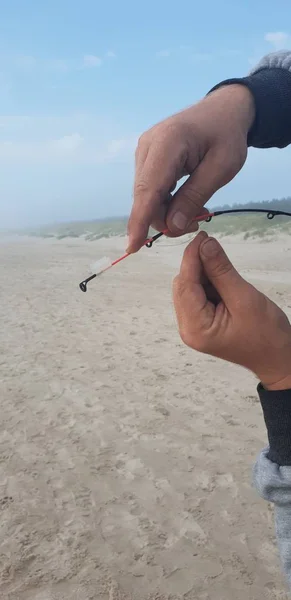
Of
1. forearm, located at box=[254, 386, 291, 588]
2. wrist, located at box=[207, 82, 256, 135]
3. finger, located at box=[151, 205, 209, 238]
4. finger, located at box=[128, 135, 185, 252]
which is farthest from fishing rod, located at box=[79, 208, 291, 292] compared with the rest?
forearm, located at box=[254, 386, 291, 588]

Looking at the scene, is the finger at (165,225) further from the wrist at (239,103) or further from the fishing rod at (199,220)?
the wrist at (239,103)

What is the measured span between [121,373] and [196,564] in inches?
116

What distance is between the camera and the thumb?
1.30 m

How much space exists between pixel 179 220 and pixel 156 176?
15cm

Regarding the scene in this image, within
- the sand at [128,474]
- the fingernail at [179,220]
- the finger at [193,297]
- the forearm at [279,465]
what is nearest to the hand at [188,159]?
the fingernail at [179,220]

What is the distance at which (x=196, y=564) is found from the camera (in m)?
2.67

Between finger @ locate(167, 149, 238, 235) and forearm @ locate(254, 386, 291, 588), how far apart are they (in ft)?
1.74

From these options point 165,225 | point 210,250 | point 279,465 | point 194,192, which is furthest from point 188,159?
point 279,465

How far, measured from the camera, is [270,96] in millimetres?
1723

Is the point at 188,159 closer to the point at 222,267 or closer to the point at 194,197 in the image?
the point at 194,197

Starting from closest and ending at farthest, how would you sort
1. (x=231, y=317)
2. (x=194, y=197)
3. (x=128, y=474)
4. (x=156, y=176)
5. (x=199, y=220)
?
1. (x=231, y=317)
2. (x=156, y=176)
3. (x=194, y=197)
4. (x=199, y=220)
5. (x=128, y=474)

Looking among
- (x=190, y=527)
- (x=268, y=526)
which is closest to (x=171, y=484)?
(x=190, y=527)

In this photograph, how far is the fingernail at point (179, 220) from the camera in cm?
153

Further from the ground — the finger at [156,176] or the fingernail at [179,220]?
the finger at [156,176]
